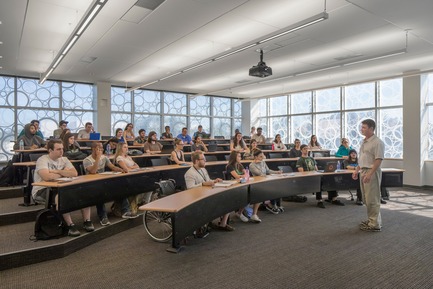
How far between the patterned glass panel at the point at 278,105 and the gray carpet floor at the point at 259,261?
9.09 metres

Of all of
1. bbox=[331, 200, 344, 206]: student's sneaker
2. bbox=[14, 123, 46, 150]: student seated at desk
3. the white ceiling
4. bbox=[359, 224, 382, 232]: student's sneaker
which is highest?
the white ceiling

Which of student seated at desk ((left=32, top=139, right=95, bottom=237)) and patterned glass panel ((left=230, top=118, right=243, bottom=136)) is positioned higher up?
patterned glass panel ((left=230, top=118, right=243, bottom=136))

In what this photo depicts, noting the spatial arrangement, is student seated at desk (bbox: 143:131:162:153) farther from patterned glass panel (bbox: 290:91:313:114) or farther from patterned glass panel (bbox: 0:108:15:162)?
patterned glass panel (bbox: 290:91:313:114)

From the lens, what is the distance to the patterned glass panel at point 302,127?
40.1 ft

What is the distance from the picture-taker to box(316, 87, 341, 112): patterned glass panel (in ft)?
36.7

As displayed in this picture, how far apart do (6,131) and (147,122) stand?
184 inches

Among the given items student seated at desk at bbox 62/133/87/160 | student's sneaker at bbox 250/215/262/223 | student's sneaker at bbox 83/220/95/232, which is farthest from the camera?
student seated at desk at bbox 62/133/87/160

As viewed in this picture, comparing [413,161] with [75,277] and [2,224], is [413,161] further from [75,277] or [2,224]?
[2,224]

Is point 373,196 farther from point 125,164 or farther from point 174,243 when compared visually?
point 125,164

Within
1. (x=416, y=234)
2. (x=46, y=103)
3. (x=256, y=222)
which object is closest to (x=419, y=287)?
(x=416, y=234)

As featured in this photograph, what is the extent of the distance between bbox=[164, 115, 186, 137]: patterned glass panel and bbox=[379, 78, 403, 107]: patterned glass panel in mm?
7575

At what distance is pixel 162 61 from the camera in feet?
25.4

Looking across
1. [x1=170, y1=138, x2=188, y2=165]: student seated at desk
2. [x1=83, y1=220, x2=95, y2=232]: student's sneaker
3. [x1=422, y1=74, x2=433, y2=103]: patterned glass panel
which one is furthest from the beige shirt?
[x1=422, y1=74, x2=433, y2=103]: patterned glass panel

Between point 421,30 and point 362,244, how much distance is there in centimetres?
418
